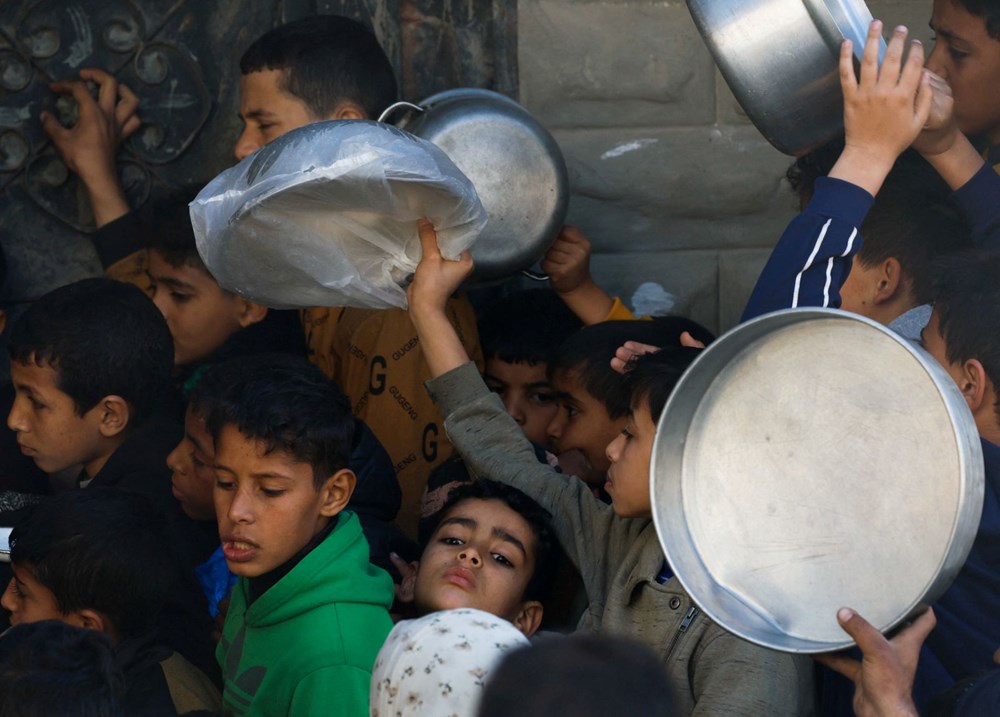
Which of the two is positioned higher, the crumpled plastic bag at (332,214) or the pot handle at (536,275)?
the crumpled plastic bag at (332,214)

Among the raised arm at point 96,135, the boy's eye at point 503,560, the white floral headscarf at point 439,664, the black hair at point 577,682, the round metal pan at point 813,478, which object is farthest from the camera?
the raised arm at point 96,135

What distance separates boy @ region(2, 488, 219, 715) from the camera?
239 centimetres

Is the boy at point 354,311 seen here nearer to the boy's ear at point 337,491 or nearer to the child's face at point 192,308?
the child's face at point 192,308

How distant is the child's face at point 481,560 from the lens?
2441 mm

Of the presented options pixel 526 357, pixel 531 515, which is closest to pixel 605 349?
pixel 526 357

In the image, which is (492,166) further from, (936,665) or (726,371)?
(936,665)

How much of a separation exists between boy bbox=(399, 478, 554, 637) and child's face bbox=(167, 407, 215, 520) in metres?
0.47

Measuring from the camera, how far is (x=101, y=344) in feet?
9.53

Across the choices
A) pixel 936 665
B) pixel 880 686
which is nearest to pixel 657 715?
pixel 880 686

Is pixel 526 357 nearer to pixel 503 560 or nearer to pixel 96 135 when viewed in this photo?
pixel 503 560

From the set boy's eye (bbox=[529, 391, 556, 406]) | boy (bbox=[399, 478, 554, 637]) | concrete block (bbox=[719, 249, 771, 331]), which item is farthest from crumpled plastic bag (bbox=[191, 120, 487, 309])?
concrete block (bbox=[719, 249, 771, 331])

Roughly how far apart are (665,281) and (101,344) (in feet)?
4.40

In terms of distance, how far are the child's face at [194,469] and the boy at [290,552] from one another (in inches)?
8.3

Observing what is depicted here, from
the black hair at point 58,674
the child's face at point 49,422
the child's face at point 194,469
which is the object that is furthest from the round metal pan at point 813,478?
the child's face at point 49,422
